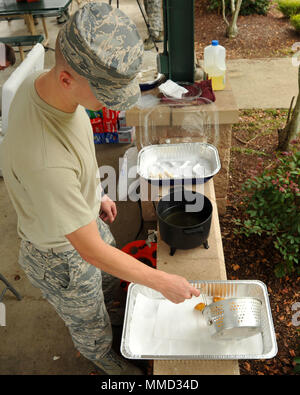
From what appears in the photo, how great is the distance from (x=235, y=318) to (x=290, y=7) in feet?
24.5

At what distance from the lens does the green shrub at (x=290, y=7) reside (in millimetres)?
7151

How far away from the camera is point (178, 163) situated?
2662mm

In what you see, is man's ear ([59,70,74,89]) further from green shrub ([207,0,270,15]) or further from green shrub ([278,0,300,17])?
green shrub ([207,0,270,15])

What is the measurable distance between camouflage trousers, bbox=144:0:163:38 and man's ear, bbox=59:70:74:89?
19.3ft

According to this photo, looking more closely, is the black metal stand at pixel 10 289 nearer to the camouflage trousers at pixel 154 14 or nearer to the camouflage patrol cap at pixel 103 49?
the camouflage patrol cap at pixel 103 49

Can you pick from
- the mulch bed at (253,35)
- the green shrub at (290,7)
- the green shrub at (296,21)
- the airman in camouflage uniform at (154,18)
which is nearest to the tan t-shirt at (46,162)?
the mulch bed at (253,35)

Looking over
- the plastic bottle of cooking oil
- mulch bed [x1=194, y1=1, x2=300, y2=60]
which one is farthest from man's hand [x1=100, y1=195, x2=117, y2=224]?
mulch bed [x1=194, y1=1, x2=300, y2=60]

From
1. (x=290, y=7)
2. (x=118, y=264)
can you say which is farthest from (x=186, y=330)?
(x=290, y=7)

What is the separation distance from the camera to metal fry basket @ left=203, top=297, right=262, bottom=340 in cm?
159

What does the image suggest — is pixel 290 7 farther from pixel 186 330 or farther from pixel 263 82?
pixel 186 330

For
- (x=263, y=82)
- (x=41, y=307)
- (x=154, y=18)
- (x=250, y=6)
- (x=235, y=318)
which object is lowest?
(x=41, y=307)

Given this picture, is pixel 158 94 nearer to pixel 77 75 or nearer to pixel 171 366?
pixel 77 75
